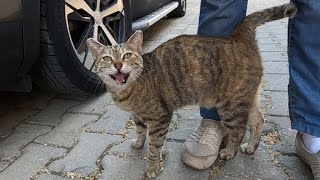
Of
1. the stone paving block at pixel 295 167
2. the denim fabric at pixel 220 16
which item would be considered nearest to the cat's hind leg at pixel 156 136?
the denim fabric at pixel 220 16

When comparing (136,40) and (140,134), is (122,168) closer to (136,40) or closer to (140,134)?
(140,134)

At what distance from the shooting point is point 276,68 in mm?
3473

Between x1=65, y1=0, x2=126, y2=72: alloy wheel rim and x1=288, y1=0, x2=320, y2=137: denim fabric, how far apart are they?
4.49 feet

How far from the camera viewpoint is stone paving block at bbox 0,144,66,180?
203 centimetres

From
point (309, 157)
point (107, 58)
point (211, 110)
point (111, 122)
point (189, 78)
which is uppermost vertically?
point (107, 58)

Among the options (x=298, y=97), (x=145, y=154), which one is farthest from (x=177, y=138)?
(x=298, y=97)

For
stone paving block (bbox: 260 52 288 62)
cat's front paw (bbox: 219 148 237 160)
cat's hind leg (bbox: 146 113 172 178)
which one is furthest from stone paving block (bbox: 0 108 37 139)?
stone paving block (bbox: 260 52 288 62)

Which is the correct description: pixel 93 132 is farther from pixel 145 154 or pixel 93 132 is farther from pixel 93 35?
pixel 93 35

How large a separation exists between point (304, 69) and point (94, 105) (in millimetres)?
1598

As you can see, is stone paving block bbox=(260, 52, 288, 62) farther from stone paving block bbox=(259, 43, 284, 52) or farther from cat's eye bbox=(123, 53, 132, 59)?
cat's eye bbox=(123, 53, 132, 59)

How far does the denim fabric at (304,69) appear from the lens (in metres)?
1.84

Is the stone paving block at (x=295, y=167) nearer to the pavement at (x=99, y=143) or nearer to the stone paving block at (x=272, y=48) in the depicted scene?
the pavement at (x=99, y=143)

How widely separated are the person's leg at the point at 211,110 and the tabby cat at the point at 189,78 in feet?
0.22

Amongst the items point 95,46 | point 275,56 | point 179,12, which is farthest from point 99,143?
point 179,12
